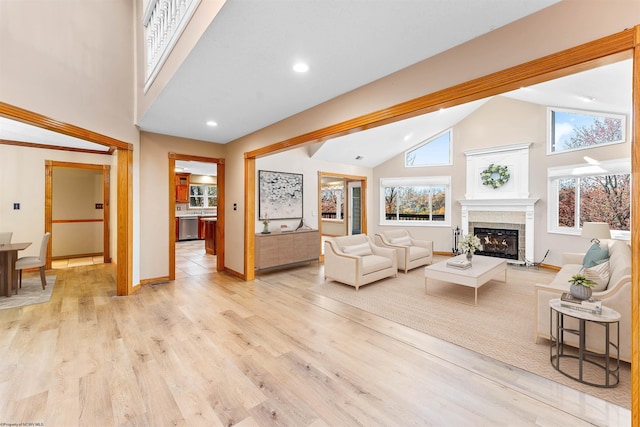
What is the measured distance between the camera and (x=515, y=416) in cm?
174

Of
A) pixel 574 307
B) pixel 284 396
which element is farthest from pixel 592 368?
pixel 284 396

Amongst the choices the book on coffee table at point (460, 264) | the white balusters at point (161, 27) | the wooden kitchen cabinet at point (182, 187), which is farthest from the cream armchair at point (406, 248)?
the wooden kitchen cabinet at point (182, 187)

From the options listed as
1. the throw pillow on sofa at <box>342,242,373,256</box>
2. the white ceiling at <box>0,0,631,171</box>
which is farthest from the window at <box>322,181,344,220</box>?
the white ceiling at <box>0,0,631,171</box>

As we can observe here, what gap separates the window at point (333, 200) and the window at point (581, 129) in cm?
617

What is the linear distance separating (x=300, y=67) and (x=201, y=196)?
9.44 metres

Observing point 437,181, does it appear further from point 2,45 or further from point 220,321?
point 2,45

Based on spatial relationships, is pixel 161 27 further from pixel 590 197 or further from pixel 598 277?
pixel 590 197

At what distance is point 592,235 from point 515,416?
3.69 metres

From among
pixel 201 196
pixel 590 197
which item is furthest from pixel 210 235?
pixel 590 197

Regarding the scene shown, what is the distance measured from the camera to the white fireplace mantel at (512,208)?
6.10m

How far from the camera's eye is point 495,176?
6.61 m

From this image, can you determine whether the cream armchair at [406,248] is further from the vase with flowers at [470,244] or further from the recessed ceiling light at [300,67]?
the recessed ceiling light at [300,67]

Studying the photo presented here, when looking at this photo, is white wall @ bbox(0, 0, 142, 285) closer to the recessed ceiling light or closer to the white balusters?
the white balusters

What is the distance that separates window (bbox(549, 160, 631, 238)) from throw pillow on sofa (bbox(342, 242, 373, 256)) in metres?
4.19
